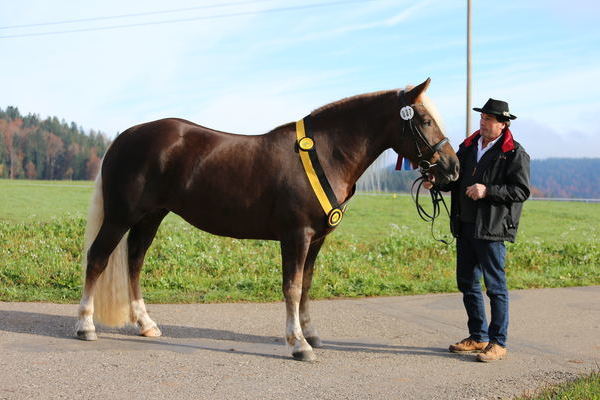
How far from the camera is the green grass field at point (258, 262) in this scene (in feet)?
26.5

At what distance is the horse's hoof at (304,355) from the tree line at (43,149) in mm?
23904

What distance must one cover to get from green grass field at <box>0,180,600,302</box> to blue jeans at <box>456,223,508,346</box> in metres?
2.54

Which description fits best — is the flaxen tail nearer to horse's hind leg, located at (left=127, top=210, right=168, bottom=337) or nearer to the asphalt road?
horse's hind leg, located at (left=127, top=210, right=168, bottom=337)

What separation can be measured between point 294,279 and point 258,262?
4.14 m

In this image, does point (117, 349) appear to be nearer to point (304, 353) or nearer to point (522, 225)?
point (304, 353)

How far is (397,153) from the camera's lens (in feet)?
17.8

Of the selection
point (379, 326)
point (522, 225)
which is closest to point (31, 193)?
point (522, 225)

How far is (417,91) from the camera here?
16.9 feet

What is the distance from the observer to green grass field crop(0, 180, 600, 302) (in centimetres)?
808

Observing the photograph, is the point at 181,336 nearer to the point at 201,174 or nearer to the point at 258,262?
the point at 201,174

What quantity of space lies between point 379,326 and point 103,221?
2.83 m

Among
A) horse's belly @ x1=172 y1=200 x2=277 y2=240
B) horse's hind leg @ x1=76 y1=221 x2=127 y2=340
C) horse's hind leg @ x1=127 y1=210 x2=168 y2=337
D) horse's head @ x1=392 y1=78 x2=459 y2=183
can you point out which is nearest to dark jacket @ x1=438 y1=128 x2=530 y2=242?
horse's head @ x1=392 y1=78 x2=459 y2=183

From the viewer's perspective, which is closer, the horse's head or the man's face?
the horse's head

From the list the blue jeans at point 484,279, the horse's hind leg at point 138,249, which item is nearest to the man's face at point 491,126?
the blue jeans at point 484,279
